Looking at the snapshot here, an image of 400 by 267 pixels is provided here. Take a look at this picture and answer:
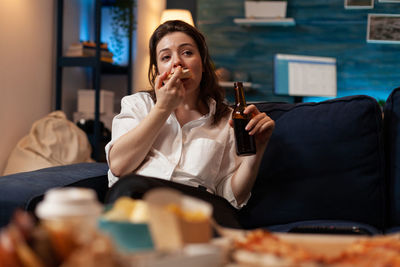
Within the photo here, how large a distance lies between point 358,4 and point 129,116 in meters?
4.53

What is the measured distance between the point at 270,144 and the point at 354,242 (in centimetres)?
105

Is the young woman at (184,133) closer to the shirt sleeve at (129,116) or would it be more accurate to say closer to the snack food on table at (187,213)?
the shirt sleeve at (129,116)

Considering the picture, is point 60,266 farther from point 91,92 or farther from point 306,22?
point 306,22

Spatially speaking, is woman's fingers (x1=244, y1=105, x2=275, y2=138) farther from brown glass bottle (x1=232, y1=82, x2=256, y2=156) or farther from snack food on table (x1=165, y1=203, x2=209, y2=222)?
snack food on table (x1=165, y1=203, x2=209, y2=222)

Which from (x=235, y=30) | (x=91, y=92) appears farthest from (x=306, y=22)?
(x=91, y=92)

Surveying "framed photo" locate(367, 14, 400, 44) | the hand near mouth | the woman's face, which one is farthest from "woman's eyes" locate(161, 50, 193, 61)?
"framed photo" locate(367, 14, 400, 44)

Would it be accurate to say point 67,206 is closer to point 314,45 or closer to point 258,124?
point 258,124

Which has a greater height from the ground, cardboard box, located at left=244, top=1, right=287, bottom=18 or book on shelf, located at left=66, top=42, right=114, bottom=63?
cardboard box, located at left=244, top=1, right=287, bottom=18

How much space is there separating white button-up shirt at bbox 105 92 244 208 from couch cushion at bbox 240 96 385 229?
13 cm

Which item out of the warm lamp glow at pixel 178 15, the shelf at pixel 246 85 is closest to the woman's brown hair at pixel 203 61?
the warm lamp glow at pixel 178 15

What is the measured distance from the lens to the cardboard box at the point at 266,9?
18.0 feet

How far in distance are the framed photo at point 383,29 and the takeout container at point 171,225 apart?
5349 mm

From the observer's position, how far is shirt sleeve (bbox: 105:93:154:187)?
1673mm

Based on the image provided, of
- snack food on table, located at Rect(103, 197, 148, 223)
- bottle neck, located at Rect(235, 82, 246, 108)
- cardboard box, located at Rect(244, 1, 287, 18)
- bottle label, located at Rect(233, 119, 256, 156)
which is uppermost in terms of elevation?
cardboard box, located at Rect(244, 1, 287, 18)
